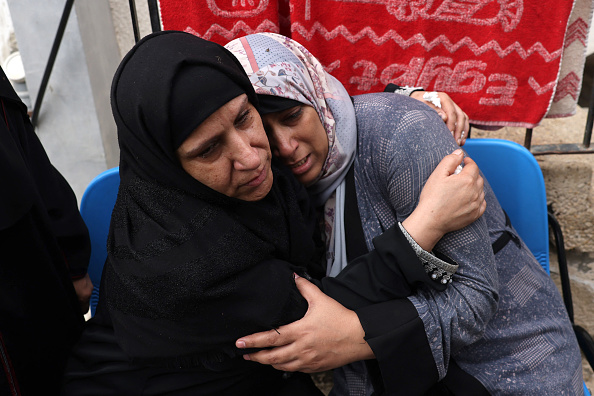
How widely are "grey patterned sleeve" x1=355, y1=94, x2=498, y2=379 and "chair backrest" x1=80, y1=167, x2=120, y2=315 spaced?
990 mm

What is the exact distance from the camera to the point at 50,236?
1528mm

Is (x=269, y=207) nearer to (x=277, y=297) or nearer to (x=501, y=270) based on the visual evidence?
(x=277, y=297)

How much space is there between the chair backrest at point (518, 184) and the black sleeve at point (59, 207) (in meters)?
1.38

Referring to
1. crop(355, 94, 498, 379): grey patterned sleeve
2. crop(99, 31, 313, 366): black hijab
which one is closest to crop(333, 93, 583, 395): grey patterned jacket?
crop(355, 94, 498, 379): grey patterned sleeve

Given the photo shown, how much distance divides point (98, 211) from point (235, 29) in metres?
0.87

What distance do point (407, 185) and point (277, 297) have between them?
0.45 meters

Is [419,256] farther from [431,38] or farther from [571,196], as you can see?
[571,196]

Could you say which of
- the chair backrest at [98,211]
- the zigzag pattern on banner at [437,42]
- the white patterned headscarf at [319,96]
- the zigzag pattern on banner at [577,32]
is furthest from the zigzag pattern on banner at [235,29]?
the zigzag pattern on banner at [577,32]

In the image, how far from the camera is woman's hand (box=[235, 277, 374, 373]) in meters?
1.24

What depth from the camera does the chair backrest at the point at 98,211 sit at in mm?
1762

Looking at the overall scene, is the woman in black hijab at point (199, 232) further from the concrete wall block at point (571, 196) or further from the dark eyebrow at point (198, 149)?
the concrete wall block at point (571, 196)

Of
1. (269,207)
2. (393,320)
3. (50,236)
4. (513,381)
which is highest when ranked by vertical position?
(269,207)

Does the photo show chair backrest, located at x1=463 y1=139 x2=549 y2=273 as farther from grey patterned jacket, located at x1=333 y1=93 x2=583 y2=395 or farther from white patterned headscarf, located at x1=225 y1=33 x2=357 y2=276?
white patterned headscarf, located at x1=225 y1=33 x2=357 y2=276

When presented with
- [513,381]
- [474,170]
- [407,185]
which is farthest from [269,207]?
[513,381]
